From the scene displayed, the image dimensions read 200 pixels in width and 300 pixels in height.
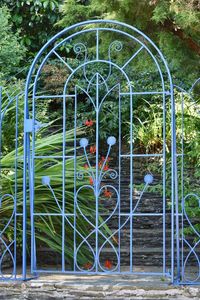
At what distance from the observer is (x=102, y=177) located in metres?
5.84

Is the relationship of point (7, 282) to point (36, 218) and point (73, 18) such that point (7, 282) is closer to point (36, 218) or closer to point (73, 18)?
point (36, 218)

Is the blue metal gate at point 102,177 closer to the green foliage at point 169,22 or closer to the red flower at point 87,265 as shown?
the red flower at point 87,265

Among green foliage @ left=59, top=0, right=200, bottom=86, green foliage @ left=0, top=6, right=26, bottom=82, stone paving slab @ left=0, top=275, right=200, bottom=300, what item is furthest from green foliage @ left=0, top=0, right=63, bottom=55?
stone paving slab @ left=0, top=275, right=200, bottom=300

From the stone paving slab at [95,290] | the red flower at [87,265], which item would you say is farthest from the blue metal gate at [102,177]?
the stone paving slab at [95,290]

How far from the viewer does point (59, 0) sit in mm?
10164

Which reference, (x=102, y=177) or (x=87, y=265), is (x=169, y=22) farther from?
(x=87, y=265)

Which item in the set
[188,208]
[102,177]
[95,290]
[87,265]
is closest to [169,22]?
[102,177]

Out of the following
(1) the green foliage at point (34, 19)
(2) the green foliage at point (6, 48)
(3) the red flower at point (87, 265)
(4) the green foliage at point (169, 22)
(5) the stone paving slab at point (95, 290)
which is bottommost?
(5) the stone paving slab at point (95, 290)

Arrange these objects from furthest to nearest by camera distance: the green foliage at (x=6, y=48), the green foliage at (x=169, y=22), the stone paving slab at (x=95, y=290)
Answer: the green foliage at (x=6, y=48) < the green foliage at (x=169, y=22) < the stone paving slab at (x=95, y=290)

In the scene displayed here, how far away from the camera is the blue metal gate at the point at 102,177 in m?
5.12

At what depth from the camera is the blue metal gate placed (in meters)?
5.12

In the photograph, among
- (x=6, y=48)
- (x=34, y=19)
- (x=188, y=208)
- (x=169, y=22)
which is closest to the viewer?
(x=188, y=208)

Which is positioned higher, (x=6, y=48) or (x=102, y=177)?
(x=6, y=48)

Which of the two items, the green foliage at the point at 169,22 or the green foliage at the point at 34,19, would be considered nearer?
the green foliage at the point at 169,22
